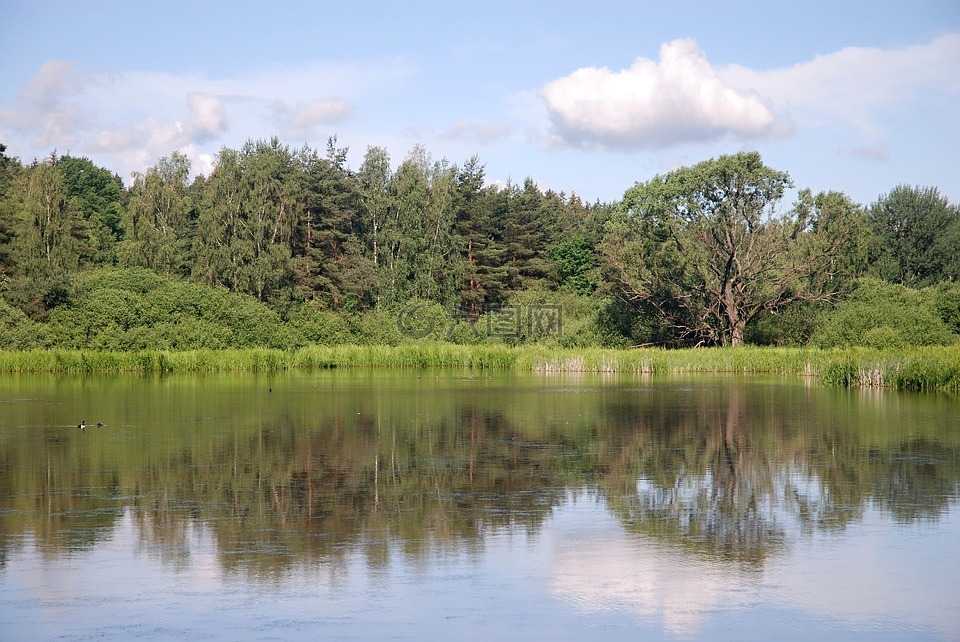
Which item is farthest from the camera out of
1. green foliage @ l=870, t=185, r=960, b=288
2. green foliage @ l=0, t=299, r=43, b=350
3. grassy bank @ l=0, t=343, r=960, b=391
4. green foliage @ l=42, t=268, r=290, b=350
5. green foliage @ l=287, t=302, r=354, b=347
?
green foliage @ l=870, t=185, r=960, b=288

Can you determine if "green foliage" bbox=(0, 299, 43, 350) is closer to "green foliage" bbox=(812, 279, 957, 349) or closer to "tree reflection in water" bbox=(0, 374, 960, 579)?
"tree reflection in water" bbox=(0, 374, 960, 579)

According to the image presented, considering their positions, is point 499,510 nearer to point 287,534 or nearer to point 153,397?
point 287,534

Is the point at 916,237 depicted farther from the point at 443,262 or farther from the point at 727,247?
the point at 443,262

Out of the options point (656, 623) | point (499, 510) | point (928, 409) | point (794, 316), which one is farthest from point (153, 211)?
point (656, 623)

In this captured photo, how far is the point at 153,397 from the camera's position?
3038 cm

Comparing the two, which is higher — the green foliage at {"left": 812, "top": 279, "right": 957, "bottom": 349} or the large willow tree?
the large willow tree

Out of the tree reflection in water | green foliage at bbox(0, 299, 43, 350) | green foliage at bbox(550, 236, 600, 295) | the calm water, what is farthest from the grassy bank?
green foliage at bbox(550, 236, 600, 295)

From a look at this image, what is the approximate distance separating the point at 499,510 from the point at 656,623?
4.47m

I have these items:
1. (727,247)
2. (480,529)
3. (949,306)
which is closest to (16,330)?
(727,247)

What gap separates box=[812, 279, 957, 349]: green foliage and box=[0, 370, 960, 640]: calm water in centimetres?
2227

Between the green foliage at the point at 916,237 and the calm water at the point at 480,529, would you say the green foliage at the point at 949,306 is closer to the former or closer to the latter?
the green foliage at the point at 916,237

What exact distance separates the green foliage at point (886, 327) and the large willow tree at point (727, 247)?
6892mm

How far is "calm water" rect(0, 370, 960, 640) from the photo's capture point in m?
7.97

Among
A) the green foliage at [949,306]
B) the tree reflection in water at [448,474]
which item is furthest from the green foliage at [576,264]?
the tree reflection in water at [448,474]
